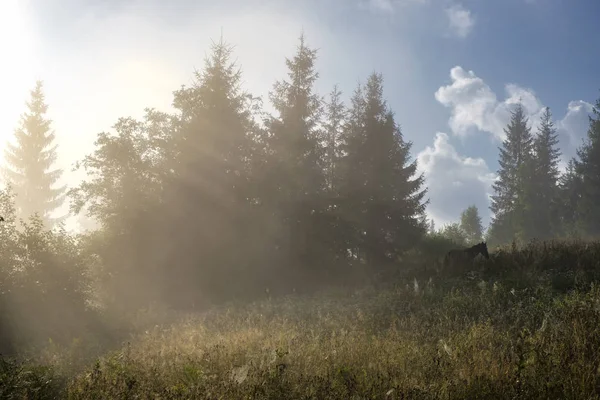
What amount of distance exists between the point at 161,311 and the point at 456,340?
12.9 meters

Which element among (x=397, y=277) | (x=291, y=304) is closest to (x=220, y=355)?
(x=291, y=304)

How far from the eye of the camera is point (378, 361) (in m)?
6.14

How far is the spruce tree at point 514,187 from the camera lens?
1622 inches

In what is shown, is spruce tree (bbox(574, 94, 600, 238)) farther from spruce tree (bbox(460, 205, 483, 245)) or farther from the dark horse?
the dark horse

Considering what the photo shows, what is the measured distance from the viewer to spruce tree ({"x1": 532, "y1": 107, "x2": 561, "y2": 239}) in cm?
4069

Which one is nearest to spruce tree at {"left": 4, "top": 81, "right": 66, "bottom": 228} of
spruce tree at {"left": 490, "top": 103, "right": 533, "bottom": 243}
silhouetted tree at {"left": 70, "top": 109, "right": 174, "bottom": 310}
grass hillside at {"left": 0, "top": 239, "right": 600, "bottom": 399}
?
silhouetted tree at {"left": 70, "top": 109, "right": 174, "bottom": 310}

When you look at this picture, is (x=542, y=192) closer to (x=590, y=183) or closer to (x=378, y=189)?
(x=590, y=183)

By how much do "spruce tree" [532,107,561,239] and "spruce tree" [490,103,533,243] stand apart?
741mm

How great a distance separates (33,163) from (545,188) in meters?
52.2

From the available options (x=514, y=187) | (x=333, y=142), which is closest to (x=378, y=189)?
(x=333, y=142)

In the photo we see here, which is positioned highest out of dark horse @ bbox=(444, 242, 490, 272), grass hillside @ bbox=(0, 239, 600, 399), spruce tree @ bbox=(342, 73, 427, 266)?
spruce tree @ bbox=(342, 73, 427, 266)

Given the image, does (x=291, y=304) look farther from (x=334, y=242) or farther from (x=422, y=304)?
(x=334, y=242)

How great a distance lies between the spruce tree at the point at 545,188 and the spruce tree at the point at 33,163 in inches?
1934

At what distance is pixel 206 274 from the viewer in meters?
18.8
